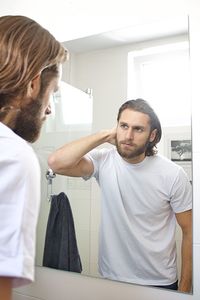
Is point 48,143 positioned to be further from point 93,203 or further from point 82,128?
point 93,203

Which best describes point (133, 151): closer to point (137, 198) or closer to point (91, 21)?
point (137, 198)

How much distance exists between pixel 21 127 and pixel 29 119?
0.04m

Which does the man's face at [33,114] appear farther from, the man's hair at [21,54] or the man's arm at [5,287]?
the man's arm at [5,287]

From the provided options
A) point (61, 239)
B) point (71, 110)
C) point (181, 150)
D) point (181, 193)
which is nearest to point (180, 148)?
point (181, 150)

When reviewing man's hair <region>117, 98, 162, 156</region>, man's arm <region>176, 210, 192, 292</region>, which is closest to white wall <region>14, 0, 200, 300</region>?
man's arm <region>176, 210, 192, 292</region>

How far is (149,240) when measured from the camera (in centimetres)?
104

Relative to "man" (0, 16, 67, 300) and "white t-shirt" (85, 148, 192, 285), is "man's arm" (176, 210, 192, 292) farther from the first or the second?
"man" (0, 16, 67, 300)

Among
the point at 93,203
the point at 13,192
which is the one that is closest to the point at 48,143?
the point at 93,203

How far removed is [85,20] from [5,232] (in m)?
1.03

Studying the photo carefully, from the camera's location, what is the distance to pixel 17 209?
530mm

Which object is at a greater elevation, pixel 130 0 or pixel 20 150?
pixel 130 0

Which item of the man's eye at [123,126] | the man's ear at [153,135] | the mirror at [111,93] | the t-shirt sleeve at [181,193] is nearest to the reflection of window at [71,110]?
the mirror at [111,93]

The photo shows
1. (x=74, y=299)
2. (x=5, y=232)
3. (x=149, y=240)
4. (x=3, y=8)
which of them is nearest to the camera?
(x=5, y=232)

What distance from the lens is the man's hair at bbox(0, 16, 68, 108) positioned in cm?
66
